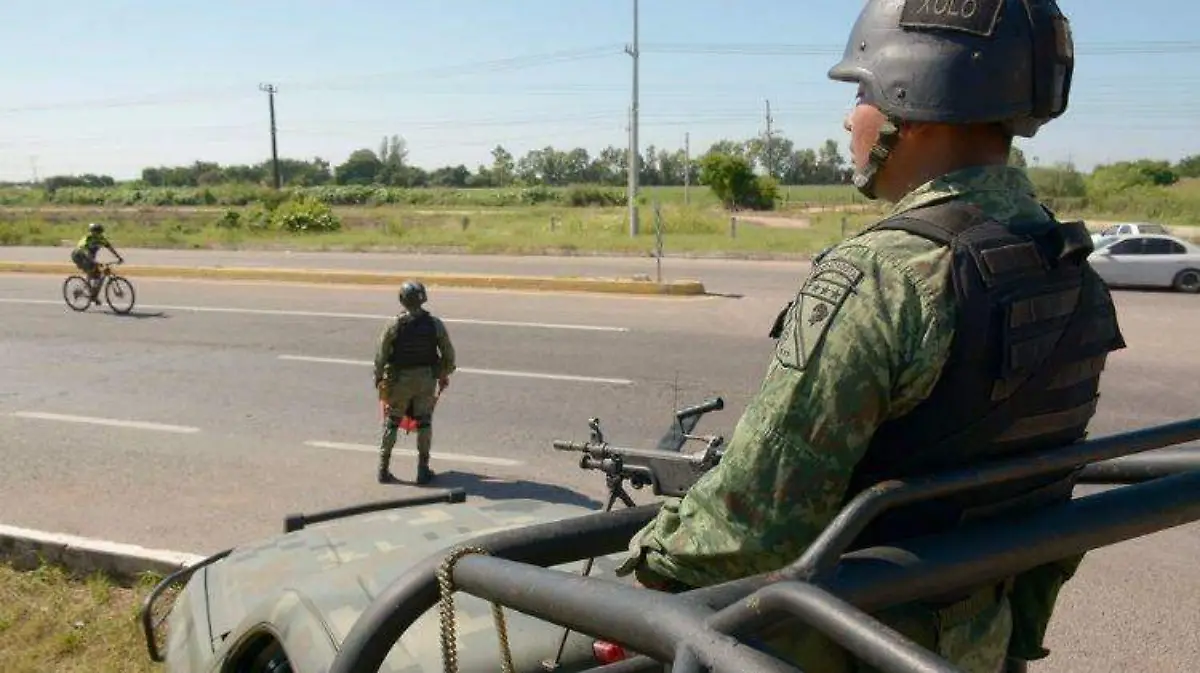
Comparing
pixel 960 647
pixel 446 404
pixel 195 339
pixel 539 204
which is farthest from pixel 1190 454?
pixel 539 204

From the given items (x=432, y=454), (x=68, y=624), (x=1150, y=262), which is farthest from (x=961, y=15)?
(x=1150, y=262)

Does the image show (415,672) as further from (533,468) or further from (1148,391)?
(1148,391)

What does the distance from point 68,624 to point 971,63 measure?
4.25 metres

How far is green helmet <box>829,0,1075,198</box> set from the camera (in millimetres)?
1551

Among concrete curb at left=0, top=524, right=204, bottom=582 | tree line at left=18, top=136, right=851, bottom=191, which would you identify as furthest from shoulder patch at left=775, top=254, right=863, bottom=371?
tree line at left=18, top=136, right=851, bottom=191

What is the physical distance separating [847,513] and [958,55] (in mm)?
744

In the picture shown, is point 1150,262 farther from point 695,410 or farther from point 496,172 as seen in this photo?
point 496,172

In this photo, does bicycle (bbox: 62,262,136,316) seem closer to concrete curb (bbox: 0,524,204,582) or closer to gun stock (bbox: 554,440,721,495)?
concrete curb (bbox: 0,524,204,582)

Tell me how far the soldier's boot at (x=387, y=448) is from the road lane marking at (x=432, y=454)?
1.47 feet

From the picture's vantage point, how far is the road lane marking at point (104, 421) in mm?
8453

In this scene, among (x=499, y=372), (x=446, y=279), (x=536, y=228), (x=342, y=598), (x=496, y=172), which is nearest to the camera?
(x=342, y=598)

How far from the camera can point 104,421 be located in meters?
8.78

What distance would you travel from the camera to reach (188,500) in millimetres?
6504

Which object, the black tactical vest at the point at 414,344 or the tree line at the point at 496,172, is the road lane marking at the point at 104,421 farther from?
the tree line at the point at 496,172
